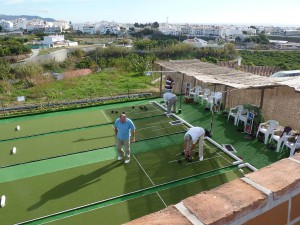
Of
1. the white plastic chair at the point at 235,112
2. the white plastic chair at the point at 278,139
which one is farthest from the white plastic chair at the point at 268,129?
the white plastic chair at the point at 235,112

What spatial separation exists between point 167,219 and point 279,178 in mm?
895

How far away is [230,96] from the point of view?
13023 millimetres

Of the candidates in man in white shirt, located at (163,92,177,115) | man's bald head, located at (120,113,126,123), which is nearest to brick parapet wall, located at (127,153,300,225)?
man's bald head, located at (120,113,126,123)

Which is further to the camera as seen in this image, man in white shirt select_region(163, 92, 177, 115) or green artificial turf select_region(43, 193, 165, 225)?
man in white shirt select_region(163, 92, 177, 115)

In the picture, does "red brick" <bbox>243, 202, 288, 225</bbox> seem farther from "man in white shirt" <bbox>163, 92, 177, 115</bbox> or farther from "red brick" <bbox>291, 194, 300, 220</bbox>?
"man in white shirt" <bbox>163, 92, 177, 115</bbox>

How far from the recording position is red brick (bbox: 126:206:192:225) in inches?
59.9

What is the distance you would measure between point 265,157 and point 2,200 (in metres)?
7.58

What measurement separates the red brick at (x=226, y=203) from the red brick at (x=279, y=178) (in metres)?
0.10

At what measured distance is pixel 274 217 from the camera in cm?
179

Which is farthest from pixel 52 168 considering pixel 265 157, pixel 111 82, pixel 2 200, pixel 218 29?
pixel 218 29

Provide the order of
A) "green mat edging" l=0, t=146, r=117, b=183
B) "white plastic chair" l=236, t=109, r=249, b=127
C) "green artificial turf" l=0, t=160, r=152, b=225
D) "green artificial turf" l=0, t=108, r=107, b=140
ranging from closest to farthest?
"green artificial turf" l=0, t=160, r=152, b=225, "green mat edging" l=0, t=146, r=117, b=183, "white plastic chair" l=236, t=109, r=249, b=127, "green artificial turf" l=0, t=108, r=107, b=140

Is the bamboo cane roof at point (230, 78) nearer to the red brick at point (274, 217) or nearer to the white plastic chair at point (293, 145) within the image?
the white plastic chair at point (293, 145)

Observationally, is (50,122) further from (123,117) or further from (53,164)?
(123,117)

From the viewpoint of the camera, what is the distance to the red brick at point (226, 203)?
1552 mm
